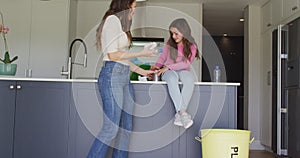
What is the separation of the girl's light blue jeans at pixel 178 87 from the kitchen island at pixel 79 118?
11cm

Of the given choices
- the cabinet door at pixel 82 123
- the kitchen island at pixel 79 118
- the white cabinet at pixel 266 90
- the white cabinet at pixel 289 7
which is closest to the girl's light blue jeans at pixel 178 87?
the kitchen island at pixel 79 118

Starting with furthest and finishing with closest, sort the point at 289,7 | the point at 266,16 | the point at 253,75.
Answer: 1. the point at 253,75
2. the point at 266,16
3. the point at 289,7

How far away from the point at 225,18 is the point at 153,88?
4.50 metres

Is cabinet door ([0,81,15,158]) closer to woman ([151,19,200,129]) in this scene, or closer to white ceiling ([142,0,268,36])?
woman ([151,19,200,129])

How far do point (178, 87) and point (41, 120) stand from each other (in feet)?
3.35

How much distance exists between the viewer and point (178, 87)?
257 centimetres

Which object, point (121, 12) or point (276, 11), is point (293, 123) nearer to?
point (276, 11)

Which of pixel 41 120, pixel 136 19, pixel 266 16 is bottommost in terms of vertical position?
pixel 41 120

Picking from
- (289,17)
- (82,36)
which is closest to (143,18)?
(82,36)

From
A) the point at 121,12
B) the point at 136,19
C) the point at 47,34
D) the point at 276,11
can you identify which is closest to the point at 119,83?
the point at 121,12

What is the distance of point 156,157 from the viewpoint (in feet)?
8.75

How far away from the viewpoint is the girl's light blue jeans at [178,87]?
255 cm

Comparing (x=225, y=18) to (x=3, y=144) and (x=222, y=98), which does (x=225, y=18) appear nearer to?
(x=222, y=98)

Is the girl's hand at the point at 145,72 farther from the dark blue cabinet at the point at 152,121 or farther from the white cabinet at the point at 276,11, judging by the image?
the white cabinet at the point at 276,11
